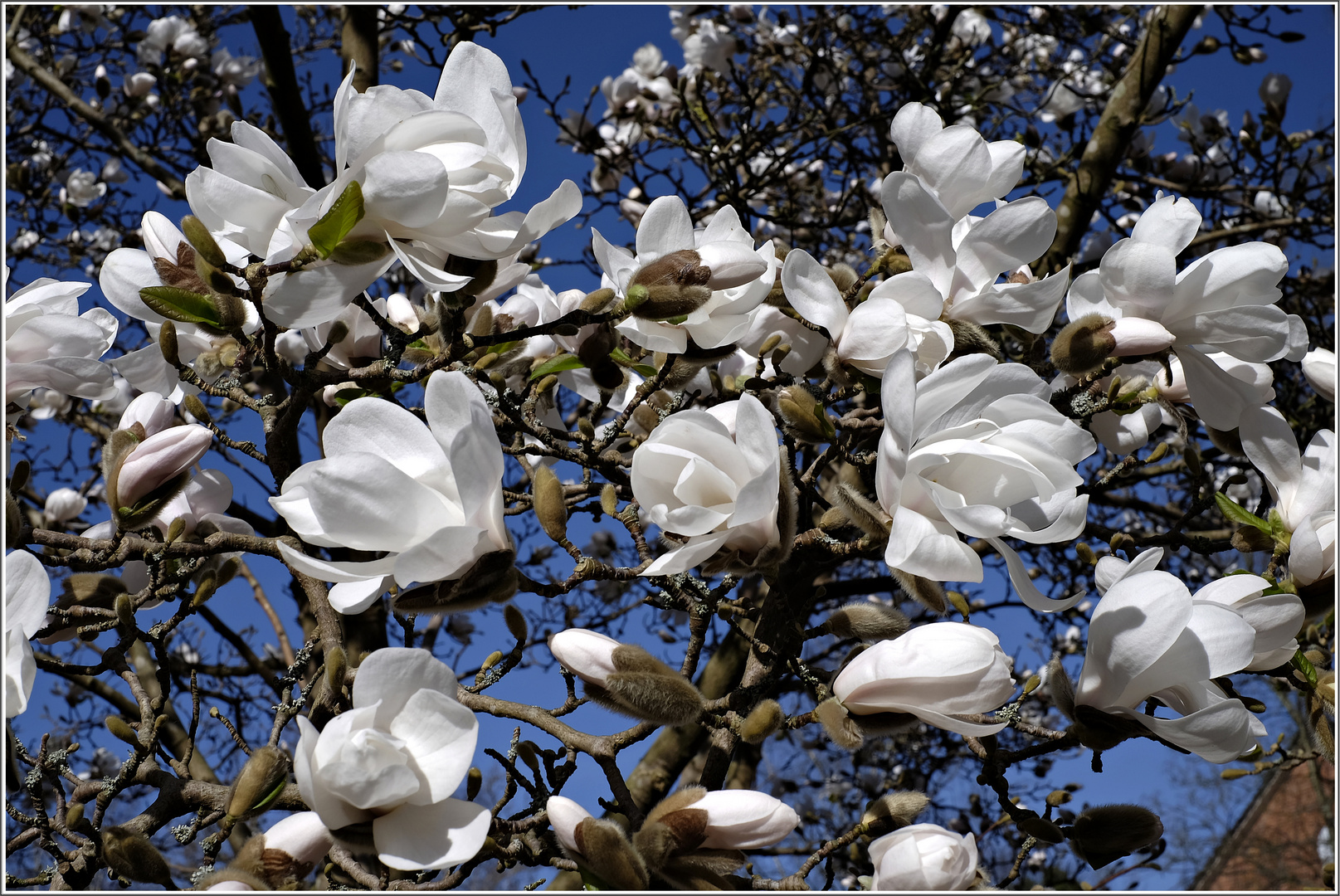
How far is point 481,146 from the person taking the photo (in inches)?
34.7

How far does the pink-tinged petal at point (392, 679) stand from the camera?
718 millimetres

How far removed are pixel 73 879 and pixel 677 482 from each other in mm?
742

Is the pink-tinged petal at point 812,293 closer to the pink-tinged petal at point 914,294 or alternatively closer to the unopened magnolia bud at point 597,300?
the pink-tinged petal at point 914,294

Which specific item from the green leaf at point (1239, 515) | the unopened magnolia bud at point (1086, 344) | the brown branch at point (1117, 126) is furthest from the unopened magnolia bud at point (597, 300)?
the brown branch at point (1117, 126)

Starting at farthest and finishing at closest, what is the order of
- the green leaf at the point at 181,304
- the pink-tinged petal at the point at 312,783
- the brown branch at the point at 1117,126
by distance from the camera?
the brown branch at the point at 1117,126
the green leaf at the point at 181,304
the pink-tinged petal at the point at 312,783

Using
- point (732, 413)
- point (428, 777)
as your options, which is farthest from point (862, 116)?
point (428, 777)

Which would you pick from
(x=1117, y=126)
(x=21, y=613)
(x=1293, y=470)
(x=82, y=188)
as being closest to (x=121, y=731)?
(x=21, y=613)

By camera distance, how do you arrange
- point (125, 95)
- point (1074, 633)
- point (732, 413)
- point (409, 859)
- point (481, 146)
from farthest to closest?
point (1074, 633) < point (125, 95) < point (732, 413) < point (481, 146) < point (409, 859)

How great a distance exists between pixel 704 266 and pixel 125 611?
72cm

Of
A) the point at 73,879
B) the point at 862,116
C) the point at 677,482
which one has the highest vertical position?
the point at 862,116

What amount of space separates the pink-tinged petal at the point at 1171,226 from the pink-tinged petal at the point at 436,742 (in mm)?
921

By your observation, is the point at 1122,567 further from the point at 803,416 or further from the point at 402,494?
the point at 402,494

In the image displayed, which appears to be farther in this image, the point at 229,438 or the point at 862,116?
the point at 862,116

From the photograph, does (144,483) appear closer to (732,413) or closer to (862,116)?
(732,413)
